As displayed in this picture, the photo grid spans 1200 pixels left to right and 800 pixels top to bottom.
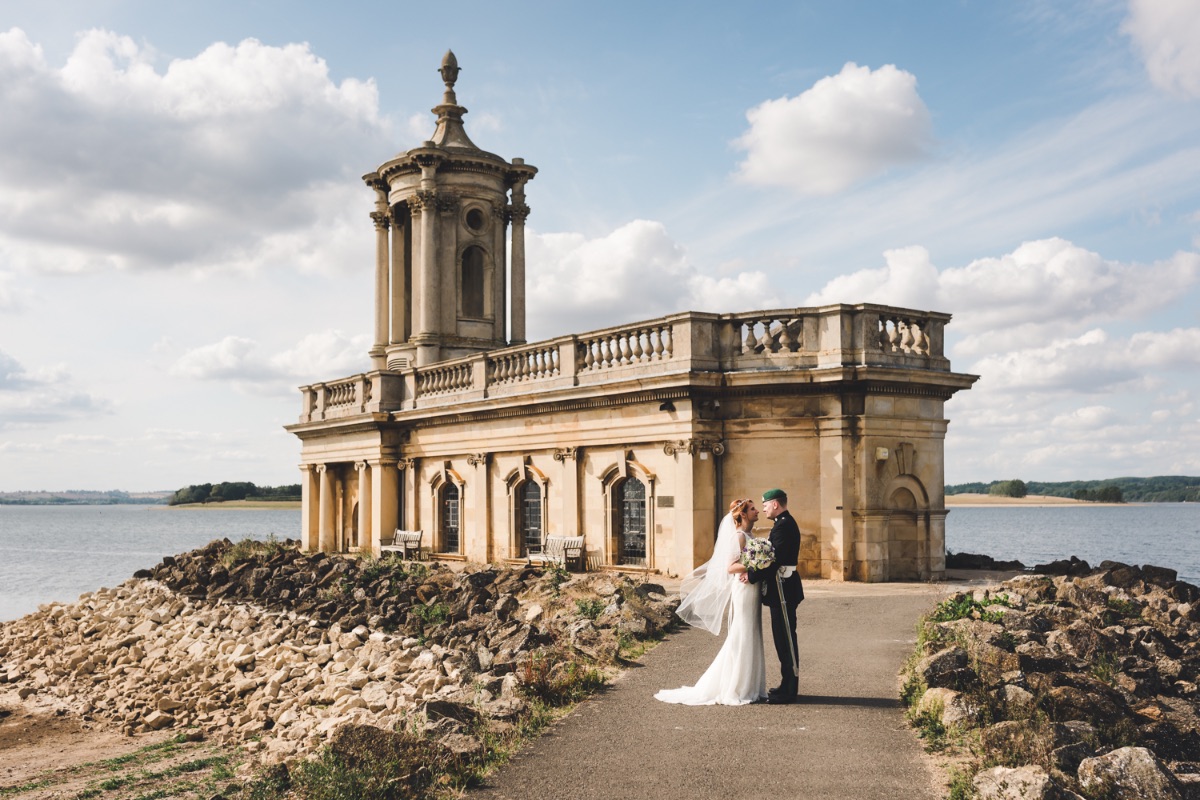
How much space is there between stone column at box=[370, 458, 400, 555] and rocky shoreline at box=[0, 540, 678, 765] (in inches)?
74.3

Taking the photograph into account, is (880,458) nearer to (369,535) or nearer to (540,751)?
(540,751)

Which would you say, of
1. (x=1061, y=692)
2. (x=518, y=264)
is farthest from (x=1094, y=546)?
(x=1061, y=692)

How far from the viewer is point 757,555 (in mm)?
10641

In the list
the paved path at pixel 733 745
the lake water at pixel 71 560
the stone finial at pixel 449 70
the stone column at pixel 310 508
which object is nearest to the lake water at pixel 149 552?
the lake water at pixel 71 560

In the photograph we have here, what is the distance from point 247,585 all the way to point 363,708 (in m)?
13.7

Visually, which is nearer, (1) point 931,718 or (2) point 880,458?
(1) point 931,718

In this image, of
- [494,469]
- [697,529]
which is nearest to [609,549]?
[697,529]

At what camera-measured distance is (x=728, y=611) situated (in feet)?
37.0

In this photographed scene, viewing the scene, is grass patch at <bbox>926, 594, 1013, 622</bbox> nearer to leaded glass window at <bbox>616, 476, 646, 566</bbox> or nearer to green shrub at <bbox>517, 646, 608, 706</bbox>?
green shrub at <bbox>517, 646, 608, 706</bbox>

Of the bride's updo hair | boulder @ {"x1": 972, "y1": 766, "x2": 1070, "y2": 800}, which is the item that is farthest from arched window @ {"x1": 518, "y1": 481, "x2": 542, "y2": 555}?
boulder @ {"x1": 972, "y1": 766, "x2": 1070, "y2": 800}

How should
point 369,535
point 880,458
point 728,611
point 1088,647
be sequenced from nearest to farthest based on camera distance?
point 728,611 → point 1088,647 → point 880,458 → point 369,535

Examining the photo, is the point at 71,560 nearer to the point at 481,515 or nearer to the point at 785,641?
the point at 481,515

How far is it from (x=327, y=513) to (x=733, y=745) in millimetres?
26777

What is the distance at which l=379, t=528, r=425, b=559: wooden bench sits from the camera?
2920 centimetres
